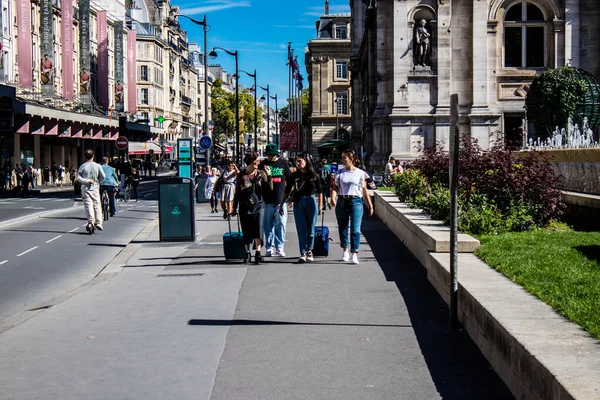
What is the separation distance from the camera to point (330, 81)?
107 metres

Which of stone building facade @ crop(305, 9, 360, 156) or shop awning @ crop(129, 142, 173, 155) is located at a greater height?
stone building facade @ crop(305, 9, 360, 156)

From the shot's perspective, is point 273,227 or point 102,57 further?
point 102,57

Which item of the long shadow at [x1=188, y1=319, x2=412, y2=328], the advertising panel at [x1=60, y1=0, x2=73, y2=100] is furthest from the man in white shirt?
the advertising panel at [x1=60, y1=0, x2=73, y2=100]

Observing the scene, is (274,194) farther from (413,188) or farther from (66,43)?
(66,43)

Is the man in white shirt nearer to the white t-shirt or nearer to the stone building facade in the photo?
the white t-shirt

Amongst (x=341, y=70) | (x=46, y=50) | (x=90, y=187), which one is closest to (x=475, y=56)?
(x=90, y=187)

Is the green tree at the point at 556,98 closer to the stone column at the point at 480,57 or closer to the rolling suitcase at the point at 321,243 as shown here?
the stone column at the point at 480,57

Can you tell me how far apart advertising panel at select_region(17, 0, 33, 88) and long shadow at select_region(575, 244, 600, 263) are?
4676 centimetres

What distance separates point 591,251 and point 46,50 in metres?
55.4

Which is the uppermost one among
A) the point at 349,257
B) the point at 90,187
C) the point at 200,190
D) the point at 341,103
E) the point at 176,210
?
the point at 341,103

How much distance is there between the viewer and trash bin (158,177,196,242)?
19172 mm

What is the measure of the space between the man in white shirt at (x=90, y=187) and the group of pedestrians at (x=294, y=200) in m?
7.19

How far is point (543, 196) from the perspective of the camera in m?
14.8

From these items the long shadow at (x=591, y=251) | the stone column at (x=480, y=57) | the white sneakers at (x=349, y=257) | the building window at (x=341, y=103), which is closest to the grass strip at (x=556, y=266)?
the long shadow at (x=591, y=251)
